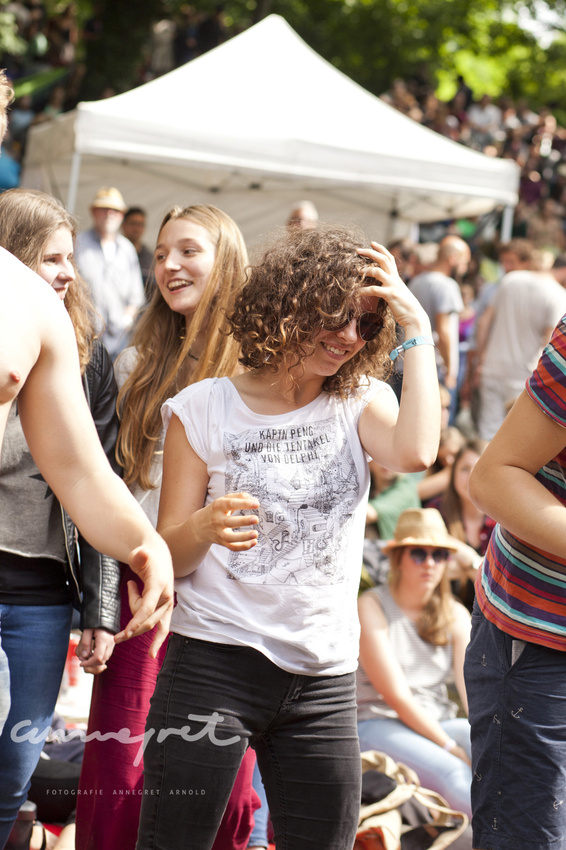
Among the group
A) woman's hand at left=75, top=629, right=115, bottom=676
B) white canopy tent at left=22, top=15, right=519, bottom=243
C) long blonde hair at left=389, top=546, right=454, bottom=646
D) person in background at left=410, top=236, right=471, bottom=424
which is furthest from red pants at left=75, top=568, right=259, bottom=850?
white canopy tent at left=22, top=15, right=519, bottom=243

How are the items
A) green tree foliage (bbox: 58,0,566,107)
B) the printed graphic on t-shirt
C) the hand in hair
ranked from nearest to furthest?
the hand in hair
the printed graphic on t-shirt
green tree foliage (bbox: 58,0,566,107)

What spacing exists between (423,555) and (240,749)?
2.05m

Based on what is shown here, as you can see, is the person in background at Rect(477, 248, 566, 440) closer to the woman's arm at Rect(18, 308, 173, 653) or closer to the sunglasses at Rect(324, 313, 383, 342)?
the sunglasses at Rect(324, 313, 383, 342)

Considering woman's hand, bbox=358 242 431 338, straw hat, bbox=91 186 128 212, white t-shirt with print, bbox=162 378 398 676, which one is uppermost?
woman's hand, bbox=358 242 431 338

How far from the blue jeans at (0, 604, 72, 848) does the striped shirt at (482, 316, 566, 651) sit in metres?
1.05

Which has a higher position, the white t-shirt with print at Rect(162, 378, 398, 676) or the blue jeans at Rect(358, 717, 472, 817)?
the white t-shirt with print at Rect(162, 378, 398, 676)

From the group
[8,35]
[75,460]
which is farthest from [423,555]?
[8,35]

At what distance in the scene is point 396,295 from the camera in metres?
1.82

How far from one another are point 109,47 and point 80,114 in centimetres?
1009

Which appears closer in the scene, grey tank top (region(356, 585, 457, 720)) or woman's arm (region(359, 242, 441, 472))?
woman's arm (region(359, 242, 441, 472))

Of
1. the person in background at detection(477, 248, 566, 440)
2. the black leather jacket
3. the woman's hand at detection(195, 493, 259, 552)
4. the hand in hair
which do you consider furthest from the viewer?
the person in background at detection(477, 248, 566, 440)

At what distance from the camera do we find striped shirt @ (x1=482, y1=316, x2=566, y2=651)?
1617 mm

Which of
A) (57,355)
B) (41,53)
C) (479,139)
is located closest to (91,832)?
(57,355)

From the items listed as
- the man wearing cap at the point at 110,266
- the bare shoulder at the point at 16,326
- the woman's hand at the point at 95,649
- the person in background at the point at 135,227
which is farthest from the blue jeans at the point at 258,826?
the person in background at the point at 135,227
